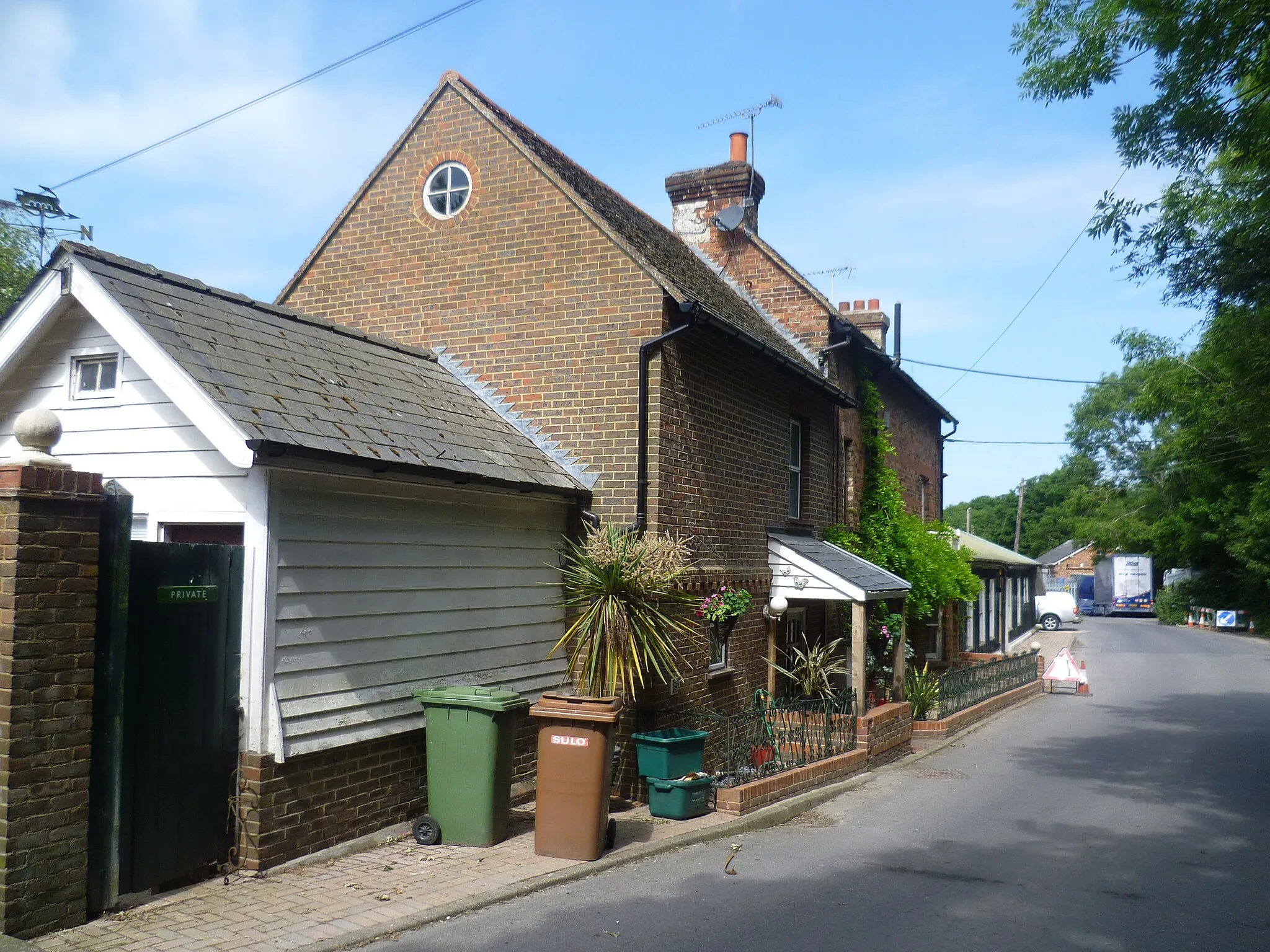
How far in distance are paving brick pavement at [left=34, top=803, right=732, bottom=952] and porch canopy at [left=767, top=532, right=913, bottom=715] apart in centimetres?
556

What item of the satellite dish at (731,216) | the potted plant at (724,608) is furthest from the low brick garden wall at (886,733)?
the satellite dish at (731,216)

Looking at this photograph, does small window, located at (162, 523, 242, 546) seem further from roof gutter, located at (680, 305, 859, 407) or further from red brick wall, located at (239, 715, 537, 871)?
roof gutter, located at (680, 305, 859, 407)

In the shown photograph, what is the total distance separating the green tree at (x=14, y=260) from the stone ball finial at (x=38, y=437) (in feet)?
95.6

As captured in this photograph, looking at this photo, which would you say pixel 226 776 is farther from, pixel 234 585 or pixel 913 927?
pixel 913 927

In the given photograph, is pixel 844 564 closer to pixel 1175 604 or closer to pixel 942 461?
pixel 942 461

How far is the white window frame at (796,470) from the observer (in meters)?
14.7

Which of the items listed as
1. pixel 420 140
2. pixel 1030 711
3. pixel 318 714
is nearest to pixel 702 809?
pixel 318 714

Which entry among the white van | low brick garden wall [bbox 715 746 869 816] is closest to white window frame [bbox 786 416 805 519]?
low brick garden wall [bbox 715 746 869 816]

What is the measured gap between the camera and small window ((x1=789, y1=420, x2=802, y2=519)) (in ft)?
48.8

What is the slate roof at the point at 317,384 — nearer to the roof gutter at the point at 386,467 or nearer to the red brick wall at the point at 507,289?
the roof gutter at the point at 386,467

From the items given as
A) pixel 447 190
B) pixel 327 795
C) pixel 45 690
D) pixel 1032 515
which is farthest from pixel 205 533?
pixel 1032 515

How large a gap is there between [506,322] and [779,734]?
5.61 metres

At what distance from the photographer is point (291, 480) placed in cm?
721

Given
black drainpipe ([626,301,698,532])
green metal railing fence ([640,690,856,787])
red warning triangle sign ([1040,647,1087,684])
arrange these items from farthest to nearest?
red warning triangle sign ([1040,647,1087,684])
black drainpipe ([626,301,698,532])
green metal railing fence ([640,690,856,787])
